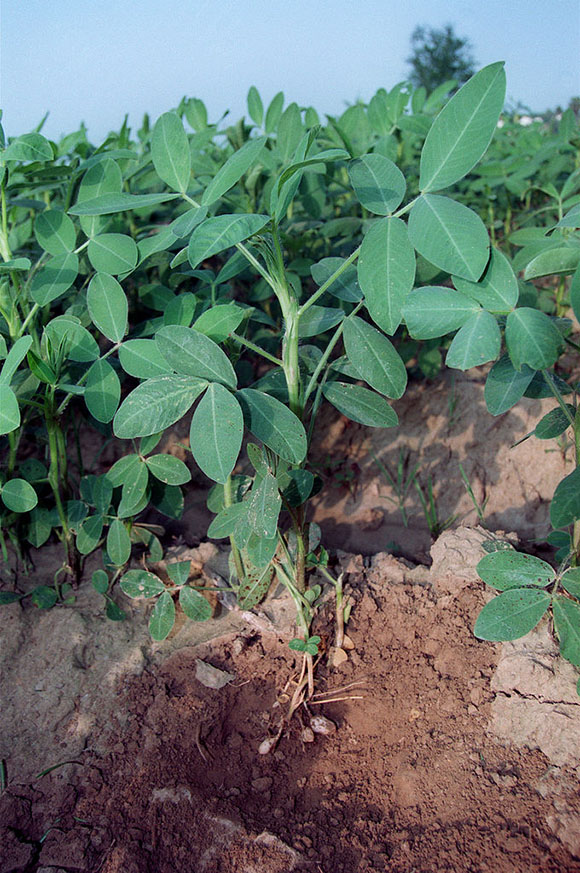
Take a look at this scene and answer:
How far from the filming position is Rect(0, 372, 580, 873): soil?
3.89ft

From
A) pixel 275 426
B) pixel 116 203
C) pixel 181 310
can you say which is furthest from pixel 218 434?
pixel 116 203

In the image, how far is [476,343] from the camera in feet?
3.57

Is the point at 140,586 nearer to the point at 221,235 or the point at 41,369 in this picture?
the point at 41,369

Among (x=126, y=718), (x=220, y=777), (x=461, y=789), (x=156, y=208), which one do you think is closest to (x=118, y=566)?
(x=126, y=718)

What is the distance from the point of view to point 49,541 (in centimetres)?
206

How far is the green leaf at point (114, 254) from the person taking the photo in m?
1.51

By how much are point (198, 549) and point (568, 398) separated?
4.79 feet

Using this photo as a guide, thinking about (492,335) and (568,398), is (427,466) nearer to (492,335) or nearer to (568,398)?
(568,398)

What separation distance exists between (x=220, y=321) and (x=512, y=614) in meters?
0.80

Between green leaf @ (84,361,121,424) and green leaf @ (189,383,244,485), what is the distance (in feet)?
1.16

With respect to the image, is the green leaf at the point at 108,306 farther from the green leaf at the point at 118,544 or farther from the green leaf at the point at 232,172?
the green leaf at the point at 118,544

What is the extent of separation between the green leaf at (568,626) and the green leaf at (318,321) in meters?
0.72

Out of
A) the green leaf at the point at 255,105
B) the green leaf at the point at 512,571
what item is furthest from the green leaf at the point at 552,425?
the green leaf at the point at 255,105

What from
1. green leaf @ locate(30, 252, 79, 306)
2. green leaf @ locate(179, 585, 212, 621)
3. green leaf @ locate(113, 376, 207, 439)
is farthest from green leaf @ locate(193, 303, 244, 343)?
green leaf @ locate(179, 585, 212, 621)
